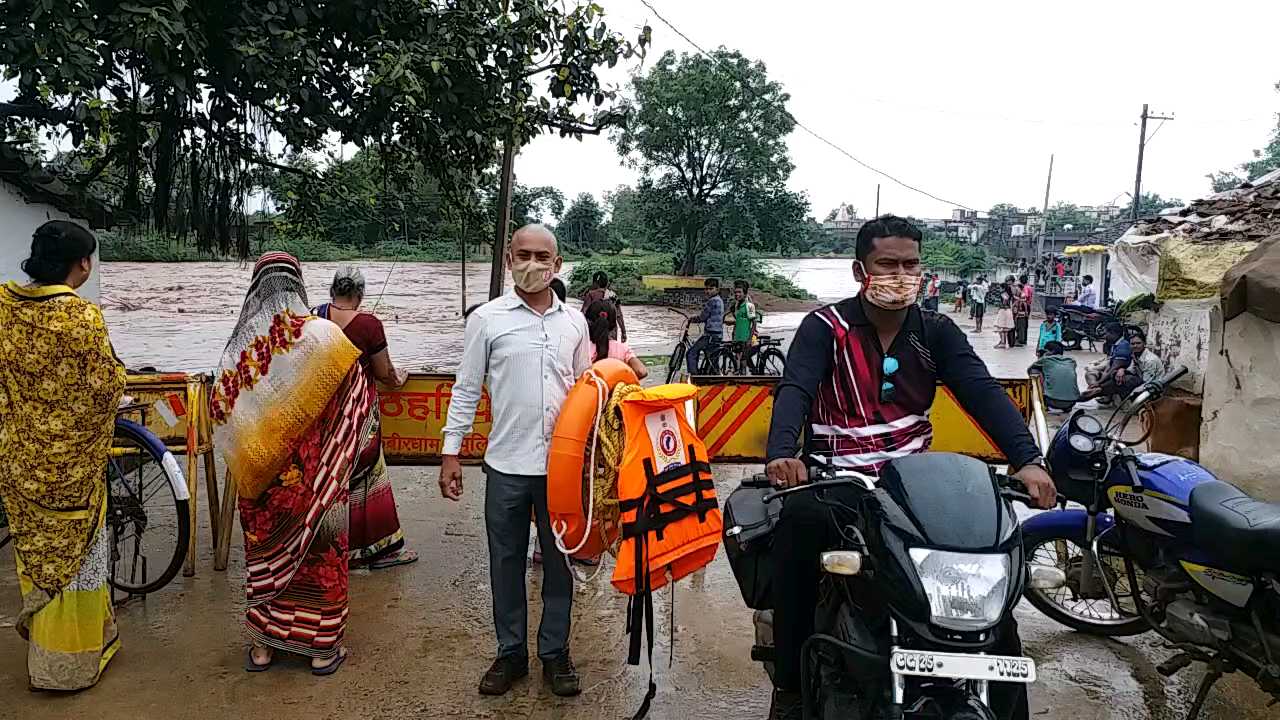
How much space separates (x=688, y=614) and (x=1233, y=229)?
361 centimetres

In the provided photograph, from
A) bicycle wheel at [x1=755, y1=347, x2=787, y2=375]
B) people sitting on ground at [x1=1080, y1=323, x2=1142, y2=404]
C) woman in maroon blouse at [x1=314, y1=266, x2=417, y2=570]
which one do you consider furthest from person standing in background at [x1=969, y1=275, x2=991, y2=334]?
woman in maroon blouse at [x1=314, y1=266, x2=417, y2=570]

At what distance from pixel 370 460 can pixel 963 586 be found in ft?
11.6

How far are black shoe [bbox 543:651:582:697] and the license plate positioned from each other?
76.9 inches

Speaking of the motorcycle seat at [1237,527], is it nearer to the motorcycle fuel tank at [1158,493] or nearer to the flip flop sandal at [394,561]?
the motorcycle fuel tank at [1158,493]

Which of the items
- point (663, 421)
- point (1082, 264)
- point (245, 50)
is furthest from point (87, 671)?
point (1082, 264)

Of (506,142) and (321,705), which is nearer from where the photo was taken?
(321,705)

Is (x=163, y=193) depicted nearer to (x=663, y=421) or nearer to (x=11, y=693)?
(x=11, y=693)

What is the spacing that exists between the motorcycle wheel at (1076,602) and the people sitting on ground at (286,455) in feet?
10.2

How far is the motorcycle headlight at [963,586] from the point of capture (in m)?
2.06

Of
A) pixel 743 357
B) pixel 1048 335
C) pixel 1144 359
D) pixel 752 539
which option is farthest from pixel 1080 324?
pixel 752 539

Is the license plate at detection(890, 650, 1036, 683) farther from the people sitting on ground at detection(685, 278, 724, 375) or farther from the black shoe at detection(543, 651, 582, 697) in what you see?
the people sitting on ground at detection(685, 278, 724, 375)

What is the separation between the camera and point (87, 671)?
3.72 m

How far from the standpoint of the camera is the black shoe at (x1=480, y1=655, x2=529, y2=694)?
147 inches

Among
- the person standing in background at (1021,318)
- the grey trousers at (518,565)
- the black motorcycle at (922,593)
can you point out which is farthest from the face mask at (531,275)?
the person standing in background at (1021,318)
